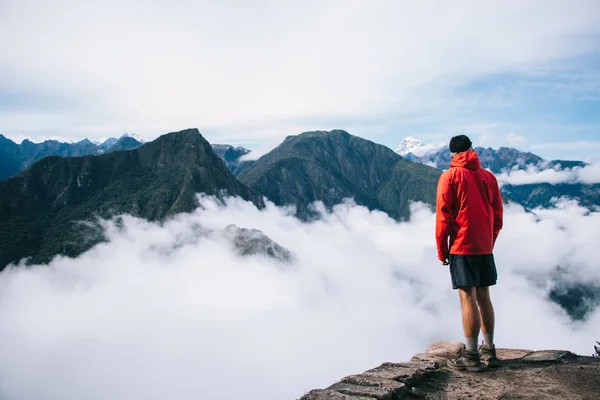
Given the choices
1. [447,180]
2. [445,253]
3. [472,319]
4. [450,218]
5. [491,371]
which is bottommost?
[491,371]

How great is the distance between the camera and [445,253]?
7.09 meters

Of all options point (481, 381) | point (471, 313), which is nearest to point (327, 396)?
point (481, 381)

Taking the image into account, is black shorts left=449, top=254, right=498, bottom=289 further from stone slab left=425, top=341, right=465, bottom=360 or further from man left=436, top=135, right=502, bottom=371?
stone slab left=425, top=341, right=465, bottom=360

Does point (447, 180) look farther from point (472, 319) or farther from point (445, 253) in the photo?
point (472, 319)

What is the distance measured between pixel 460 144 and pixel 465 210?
4.55ft

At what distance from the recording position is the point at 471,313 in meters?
7.03

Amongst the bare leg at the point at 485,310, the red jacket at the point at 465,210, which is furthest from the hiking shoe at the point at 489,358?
the red jacket at the point at 465,210

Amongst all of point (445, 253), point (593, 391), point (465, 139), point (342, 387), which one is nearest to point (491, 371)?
point (593, 391)

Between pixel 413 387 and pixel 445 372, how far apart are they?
1.23 metres

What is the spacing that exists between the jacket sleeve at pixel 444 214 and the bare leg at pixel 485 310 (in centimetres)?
97

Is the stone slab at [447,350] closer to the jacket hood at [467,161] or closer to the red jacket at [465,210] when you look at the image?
the red jacket at [465,210]

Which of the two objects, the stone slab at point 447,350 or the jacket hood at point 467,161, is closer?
the jacket hood at point 467,161

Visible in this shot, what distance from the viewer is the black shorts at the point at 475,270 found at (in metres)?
6.91

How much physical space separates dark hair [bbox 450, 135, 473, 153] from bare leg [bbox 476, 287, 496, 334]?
272cm
